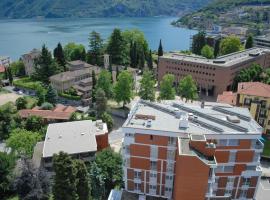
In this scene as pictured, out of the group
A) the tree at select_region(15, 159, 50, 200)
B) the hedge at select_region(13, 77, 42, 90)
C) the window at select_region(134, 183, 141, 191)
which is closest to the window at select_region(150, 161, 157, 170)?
the window at select_region(134, 183, 141, 191)

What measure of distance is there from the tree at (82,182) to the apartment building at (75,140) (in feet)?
29.0

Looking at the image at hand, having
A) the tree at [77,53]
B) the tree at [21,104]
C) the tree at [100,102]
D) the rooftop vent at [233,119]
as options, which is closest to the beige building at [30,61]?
the tree at [77,53]

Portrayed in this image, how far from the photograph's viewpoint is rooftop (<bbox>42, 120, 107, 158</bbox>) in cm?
3378

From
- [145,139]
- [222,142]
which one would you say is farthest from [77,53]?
[222,142]

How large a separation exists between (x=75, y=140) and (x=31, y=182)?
8.16 meters

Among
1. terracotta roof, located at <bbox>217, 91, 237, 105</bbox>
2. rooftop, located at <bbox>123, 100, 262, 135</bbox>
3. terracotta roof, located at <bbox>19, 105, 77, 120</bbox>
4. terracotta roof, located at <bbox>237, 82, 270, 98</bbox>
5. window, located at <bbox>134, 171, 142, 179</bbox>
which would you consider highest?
rooftop, located at <bbox>123, 100, 262, 135</bbox>

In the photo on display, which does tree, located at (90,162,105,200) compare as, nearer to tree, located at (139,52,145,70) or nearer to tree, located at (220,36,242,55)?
tree, located at (139,52,145,70)

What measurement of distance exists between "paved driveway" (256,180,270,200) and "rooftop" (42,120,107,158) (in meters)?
18.3

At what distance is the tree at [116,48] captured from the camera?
2810 inches

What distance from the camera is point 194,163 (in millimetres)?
21172

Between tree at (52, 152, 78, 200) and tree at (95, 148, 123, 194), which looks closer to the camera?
tree at (52, 152, 78, 200)

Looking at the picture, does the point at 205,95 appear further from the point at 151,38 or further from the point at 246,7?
the point at 246,7

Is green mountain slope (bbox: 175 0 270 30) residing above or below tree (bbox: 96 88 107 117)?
above

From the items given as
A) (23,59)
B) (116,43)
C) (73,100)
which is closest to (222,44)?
(116,43)
